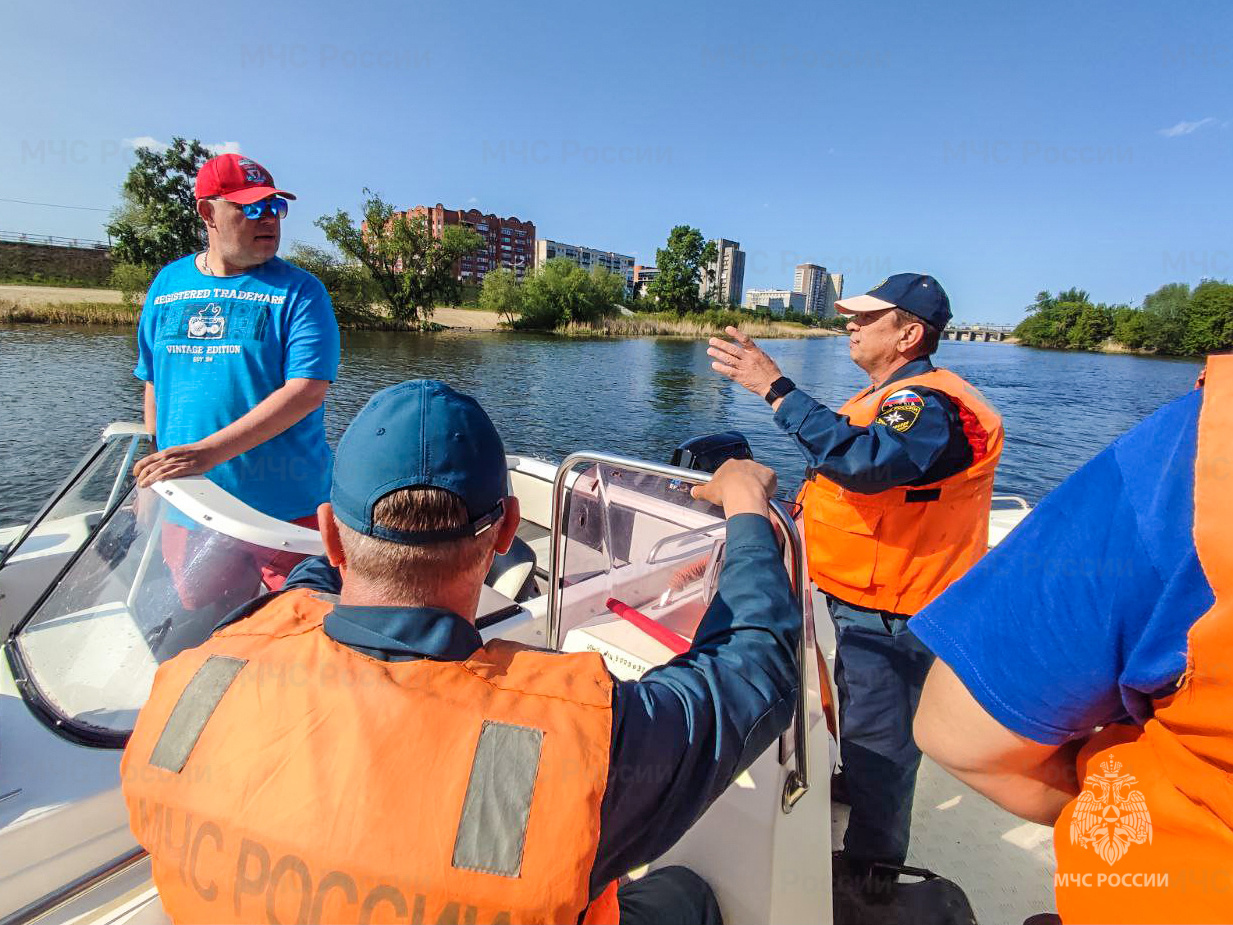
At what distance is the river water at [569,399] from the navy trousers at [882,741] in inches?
282

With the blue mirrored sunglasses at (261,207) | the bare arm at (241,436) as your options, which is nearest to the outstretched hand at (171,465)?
the bare arm at (241,436)

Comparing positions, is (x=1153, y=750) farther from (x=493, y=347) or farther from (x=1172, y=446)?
(x=493, y=347)

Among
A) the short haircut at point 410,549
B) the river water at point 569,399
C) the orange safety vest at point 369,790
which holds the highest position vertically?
the short haircut at point 410,549

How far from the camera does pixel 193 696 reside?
33.5 inches

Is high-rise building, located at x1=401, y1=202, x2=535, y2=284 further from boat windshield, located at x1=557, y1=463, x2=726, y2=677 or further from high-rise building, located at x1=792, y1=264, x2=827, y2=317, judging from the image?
boat windshield, located at x1=557, y1=463, x2=726, y2=677

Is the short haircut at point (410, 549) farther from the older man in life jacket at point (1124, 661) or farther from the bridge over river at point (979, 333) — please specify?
the bridge over river at point (979, 333)

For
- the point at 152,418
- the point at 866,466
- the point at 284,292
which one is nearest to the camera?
the point at 866,466

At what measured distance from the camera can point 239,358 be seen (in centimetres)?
216

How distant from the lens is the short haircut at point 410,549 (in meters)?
0.89

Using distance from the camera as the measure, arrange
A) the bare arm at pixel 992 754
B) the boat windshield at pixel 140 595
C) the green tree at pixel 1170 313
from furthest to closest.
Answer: the green tree at pixel 1170 313 → the boat windshield at pixel 140 595 → the bare arm at pixel 992 754

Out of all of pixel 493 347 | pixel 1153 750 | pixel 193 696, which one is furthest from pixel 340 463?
pixel 493 347

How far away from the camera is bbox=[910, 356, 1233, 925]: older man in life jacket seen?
62cm

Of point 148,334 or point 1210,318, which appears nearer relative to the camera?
point 148,334

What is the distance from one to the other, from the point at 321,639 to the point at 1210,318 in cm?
969
